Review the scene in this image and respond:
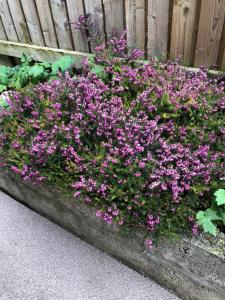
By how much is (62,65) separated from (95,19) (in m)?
0.53

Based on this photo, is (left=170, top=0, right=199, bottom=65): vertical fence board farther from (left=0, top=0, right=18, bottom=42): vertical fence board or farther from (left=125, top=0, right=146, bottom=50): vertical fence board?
(left=0, top=0, right=18, bottom=42): vertical fence board

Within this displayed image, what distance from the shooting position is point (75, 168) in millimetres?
2084

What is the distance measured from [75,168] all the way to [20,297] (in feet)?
3.26

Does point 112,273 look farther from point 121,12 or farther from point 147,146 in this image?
point 121,12

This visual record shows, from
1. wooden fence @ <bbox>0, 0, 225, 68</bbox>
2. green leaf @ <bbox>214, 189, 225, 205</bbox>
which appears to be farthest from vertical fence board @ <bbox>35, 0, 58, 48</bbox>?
green leaf @ <bbox>214, 189, 225, 205</bbox>

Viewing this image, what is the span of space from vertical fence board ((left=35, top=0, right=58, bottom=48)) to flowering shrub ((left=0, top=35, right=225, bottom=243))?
815mm

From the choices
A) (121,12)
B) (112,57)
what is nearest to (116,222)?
(112,57)

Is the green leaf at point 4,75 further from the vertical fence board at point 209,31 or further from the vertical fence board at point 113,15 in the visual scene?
the vertical fence board at point 209,31

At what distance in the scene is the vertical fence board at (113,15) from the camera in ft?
9.02

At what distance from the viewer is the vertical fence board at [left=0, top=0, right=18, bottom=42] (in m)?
3.54

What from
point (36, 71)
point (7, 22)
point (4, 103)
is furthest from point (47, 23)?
point (4, 103)

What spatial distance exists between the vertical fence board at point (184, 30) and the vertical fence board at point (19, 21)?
1.76 m

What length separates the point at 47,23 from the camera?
10.8 feet

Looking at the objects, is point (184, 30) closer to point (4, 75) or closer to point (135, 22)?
point (135, 22)
